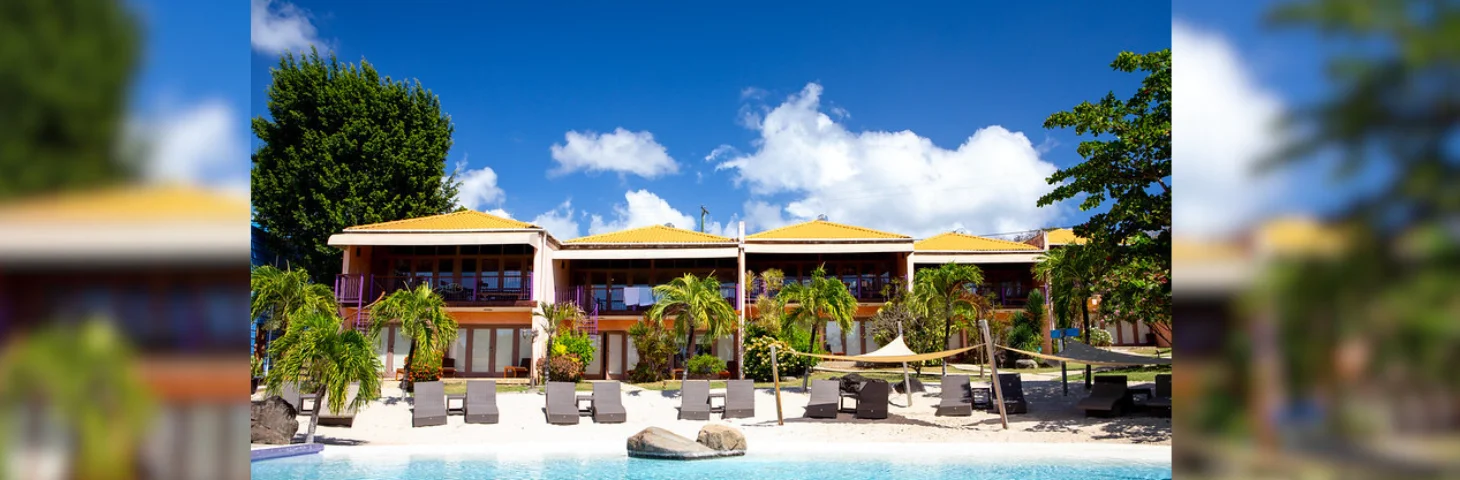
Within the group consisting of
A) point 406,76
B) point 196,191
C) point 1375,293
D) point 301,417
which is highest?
point 406,76

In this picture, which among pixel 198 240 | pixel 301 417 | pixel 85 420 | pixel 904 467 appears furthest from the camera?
pixel 301 417

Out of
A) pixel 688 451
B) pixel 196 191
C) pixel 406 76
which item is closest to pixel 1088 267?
pixel 688 451

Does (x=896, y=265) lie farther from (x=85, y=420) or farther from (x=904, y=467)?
(x=85, y=420)

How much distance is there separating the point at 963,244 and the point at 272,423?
79.9 ft

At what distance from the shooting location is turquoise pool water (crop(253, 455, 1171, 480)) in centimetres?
1167

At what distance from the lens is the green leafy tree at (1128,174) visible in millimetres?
13562

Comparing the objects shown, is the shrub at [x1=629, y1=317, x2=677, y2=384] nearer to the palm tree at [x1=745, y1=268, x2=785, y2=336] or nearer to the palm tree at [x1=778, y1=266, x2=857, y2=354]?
the palm tree at [x1=745, y1=268, x2=785, y2=336]

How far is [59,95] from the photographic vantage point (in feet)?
5.24

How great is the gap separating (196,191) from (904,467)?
37.3 feet

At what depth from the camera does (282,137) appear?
31047 millimetres

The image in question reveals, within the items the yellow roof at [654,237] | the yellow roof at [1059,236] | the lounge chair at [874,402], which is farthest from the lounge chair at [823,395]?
the yellow roof at [1059,236]

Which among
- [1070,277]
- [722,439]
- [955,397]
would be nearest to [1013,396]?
[955,397]

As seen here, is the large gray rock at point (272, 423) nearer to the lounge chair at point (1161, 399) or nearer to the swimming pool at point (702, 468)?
the swimming pool at point (702, 468)

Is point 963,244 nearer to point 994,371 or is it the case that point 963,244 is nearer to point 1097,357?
point 1097,357
